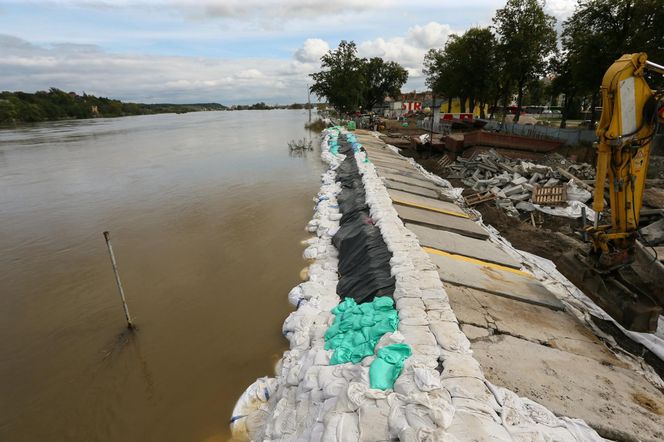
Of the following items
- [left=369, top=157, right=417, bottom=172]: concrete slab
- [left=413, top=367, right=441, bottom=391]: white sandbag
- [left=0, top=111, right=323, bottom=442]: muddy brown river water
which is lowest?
[left=0, top=111, right=323, bottom=442]: muddy brown river water

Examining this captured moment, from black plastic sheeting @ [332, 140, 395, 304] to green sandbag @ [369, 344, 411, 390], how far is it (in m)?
1.28

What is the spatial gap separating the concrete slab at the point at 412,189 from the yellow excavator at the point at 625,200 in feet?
20.3

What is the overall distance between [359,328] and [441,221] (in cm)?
507

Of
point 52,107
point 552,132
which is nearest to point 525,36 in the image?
point 552,132

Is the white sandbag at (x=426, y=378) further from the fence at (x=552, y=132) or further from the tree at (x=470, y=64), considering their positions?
the tree at (x=470, y=64)

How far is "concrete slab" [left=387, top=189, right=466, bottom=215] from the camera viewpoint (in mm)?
9280

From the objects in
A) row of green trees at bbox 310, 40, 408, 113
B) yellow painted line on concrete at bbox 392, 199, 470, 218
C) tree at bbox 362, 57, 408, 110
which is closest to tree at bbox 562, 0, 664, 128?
yellow painted line on concrete at bbox 392, 199, 470, 218

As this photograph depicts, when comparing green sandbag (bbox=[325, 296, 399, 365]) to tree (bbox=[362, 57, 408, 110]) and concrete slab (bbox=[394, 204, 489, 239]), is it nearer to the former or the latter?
concrete slab (bbox=[394, 204, 489, 239])

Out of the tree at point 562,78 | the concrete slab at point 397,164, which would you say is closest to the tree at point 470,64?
the tree at point 562,78

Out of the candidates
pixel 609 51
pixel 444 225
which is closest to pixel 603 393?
pixel 444 225

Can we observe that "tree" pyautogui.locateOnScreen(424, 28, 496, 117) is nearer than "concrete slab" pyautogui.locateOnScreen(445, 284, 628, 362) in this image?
No

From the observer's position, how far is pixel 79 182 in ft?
49.9

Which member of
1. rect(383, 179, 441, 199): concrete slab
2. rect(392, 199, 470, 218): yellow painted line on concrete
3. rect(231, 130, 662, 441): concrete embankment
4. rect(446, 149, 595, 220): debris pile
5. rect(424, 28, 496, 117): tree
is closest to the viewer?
rect(231, 130, 662, 441): concrete embankment

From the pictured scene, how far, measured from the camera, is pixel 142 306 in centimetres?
574
